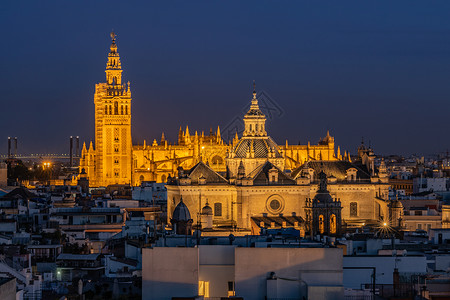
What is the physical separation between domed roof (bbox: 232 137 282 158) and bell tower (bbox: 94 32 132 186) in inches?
2823

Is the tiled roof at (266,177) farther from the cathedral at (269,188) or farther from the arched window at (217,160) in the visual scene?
the arched window at (217,160)

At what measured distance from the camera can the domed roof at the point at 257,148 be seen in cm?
9394

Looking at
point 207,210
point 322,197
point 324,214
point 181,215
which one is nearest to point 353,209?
point 322,197

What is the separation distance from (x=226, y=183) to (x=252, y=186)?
1.98 meters

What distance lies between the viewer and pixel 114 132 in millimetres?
169125

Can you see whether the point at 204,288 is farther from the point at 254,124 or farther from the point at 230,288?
the point at 254,124

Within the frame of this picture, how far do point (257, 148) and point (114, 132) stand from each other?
76554mm

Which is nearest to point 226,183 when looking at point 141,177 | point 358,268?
point 358,268

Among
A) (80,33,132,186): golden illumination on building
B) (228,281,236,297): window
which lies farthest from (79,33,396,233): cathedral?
(80,33,132,186): golden illumination on building

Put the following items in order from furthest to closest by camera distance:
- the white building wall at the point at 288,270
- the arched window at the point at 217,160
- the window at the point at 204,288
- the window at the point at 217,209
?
the arched window at the point at 217,160
the window at the point at 217,209
the window at the point at 204,288
the white building wall at the point at 288,270

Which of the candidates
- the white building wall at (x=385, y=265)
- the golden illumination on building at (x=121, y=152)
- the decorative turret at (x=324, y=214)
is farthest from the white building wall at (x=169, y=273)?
the golden illumination on building at (x=121, y=152)

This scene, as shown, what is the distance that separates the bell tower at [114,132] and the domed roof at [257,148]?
2823 inches

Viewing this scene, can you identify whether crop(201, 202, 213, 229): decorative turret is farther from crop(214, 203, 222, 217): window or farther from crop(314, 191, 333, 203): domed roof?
crop(314, 191, 333, 203): domed roof

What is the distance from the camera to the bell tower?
16725cm
